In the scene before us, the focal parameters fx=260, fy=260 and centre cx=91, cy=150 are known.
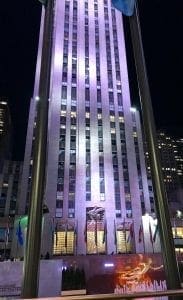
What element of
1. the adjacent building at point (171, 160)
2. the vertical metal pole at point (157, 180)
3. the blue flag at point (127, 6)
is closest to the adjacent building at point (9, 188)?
the adjacent building at point (171, 160)

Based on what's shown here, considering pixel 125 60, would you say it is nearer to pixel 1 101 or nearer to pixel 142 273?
pixel 142 273

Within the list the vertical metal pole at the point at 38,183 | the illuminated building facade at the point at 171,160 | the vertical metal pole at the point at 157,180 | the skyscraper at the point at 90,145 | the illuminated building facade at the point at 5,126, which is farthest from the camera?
the illuminated building facade at the point at 5,126

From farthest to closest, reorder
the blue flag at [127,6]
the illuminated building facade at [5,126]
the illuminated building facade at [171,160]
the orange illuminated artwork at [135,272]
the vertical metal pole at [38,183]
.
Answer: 1. the illuminated building facade at [5,126]
2. the illuminated building facade at [171,160]
3. the orange illuminated artwork at [135,272]
4. the blue flag at [127,6]
5. the vertical metal pole at [38,183]

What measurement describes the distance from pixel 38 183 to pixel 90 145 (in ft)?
146

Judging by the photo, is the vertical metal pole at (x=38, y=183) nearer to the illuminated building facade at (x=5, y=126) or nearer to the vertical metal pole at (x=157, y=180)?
the vertical metal pole at (x=157, y=180)

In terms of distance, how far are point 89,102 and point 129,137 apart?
10915 mm

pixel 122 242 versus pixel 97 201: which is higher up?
pixel 97 201

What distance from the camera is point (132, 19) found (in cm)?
633

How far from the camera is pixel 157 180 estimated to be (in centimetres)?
470

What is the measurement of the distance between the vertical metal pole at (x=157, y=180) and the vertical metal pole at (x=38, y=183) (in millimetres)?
1952

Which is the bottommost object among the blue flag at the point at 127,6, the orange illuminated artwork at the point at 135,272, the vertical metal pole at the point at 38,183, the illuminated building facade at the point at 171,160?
the orange illuminated artwork at the point at 135,272

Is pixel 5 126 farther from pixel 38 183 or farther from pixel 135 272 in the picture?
pixel 38 183

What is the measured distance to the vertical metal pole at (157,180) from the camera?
395cm

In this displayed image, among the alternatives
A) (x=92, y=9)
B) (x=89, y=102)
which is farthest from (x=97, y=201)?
(x=92, y=9)
